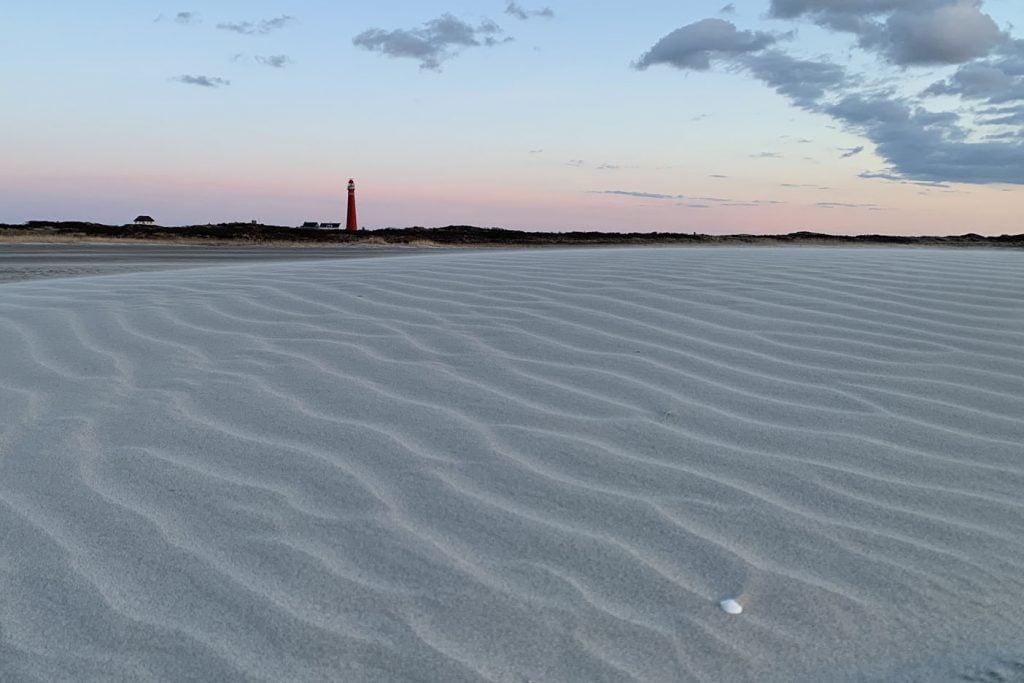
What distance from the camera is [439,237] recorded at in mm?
29031

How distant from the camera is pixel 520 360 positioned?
3.85m

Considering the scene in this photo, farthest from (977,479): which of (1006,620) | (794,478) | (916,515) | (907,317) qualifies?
(907,317)

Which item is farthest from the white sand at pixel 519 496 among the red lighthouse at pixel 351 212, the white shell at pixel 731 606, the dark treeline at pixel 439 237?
the red lighthouse at pixel 351 212

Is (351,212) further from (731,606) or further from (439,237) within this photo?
(731,606)

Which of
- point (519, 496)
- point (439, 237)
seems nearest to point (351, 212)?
point (439, 237)

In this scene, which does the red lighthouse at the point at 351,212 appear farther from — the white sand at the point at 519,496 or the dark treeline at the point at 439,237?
the white sand at the point at 519,496

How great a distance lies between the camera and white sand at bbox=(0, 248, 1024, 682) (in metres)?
1.88

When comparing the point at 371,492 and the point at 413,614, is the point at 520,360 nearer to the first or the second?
the point at 371,492

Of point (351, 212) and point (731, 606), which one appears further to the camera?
point (351, 212)

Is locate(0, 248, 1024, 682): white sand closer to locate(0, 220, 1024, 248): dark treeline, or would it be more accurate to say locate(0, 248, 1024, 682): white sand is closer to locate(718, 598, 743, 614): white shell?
locate(718, 598, 743, 614): white shell

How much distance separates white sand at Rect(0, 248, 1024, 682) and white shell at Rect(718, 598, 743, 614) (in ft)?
0.04

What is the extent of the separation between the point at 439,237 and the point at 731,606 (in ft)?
90.0

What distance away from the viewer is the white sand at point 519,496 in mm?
1884

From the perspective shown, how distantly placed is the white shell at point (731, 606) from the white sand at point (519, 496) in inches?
0.4
